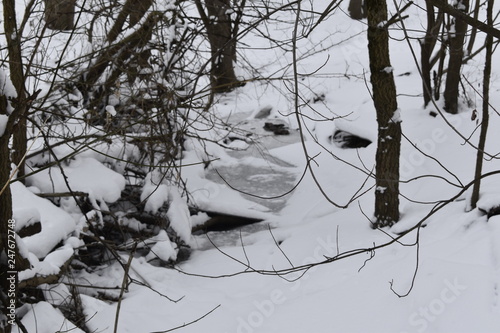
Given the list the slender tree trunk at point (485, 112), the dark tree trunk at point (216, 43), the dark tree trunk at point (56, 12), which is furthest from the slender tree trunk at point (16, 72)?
the slender tree trunk at point (485, 112)

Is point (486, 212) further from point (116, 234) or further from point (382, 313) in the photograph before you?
point (116, 234)

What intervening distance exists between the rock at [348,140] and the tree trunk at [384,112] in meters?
3.10

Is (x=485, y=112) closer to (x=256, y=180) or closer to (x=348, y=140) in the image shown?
(x=256, y=180)

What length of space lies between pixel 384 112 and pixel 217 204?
2.46 m

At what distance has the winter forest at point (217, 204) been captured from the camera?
147 inches

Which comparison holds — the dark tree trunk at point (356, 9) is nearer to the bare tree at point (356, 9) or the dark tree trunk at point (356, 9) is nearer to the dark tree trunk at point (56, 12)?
the bare tree at point (356, 9)

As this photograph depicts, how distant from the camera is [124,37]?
6289 mm

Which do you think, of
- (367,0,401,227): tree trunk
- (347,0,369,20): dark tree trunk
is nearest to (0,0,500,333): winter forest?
(367,0,401,227): tree trunk

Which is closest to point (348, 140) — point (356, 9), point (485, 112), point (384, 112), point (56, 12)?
point (384, 112)

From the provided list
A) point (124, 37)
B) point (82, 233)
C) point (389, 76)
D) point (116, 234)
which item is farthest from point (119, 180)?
point (389, 76)

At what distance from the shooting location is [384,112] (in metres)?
5.18

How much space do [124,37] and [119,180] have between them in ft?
4.91

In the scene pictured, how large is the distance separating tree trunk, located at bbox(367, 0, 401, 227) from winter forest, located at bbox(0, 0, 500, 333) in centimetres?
1

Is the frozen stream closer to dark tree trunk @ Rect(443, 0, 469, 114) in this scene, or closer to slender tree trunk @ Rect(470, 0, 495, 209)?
dark tree trunk @ Rect(443, 0, 469, 114)
